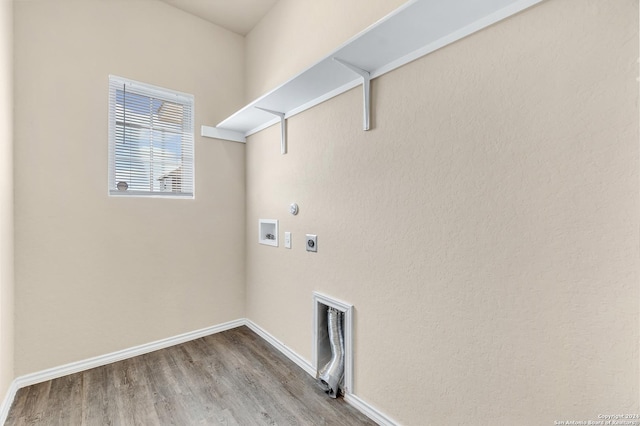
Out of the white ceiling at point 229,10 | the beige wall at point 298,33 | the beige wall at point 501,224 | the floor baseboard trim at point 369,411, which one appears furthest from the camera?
the white ceiling at point 229,10

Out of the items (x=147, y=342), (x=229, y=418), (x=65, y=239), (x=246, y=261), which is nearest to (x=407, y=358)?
(x=229, y=418)

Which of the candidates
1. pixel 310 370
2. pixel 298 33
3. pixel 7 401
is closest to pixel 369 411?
pixel 310 370

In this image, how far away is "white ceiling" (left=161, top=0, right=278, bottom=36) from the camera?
8.42 ft

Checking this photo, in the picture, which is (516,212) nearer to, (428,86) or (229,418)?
(428,86)

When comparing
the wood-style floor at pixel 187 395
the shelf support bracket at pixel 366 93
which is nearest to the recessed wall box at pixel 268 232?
the wood-style floor at pixel 187 395

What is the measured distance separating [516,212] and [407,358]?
37.0 inches

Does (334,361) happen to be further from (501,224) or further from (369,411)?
(501,224)

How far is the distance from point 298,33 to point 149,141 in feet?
5.30

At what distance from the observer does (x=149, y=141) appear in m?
2.51

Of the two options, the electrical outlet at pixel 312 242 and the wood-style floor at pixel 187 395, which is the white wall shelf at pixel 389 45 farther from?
the wood-style floor at pixel 187 395

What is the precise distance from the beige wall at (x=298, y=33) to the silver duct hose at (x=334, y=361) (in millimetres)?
1842

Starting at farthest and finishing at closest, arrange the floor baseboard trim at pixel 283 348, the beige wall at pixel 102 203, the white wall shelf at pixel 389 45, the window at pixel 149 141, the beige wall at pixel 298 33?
1. the window at pixel 149 141
2. the floor baseboard trim at pixel 283 348
3. the beige wall at pixel 102 203
4. the beige wall at pixel 298 33
5. the white wall shelf at pixel 389 45

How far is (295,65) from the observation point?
234 centimetres

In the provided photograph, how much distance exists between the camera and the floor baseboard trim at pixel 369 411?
1597mm
